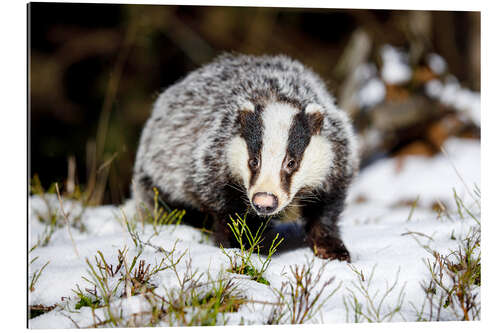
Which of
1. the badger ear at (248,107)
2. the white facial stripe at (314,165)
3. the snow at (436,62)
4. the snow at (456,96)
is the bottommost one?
the white facial stripe at (314,165)

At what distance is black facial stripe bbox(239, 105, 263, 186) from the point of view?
2599 mm

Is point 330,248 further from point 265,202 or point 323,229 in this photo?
point 265,202

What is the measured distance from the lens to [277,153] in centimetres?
255

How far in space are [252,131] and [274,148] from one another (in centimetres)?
18

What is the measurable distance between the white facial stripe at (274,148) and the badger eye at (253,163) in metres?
0.05

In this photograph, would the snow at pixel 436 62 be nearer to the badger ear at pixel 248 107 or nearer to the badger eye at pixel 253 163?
the badger ear at pixel 248 107

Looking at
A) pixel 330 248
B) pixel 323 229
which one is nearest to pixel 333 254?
pixel 330 248

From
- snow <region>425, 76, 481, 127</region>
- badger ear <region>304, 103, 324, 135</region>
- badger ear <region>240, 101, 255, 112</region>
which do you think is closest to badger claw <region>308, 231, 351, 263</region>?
badger ear <region>304, 103, 324, 135</region>

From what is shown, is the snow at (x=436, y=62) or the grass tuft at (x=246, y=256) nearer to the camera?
the grass tuft at (x=246, y=256)

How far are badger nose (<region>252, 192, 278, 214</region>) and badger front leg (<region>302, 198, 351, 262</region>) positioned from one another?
542 millimetres

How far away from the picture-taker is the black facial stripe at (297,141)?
2.54 metres

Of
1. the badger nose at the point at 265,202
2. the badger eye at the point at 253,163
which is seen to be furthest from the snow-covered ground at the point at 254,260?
the badger eye at the point at 253,163

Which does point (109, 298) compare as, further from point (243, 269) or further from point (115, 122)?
point (115, 122)

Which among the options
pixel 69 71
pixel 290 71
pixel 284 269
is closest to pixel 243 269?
pixel 284 269
